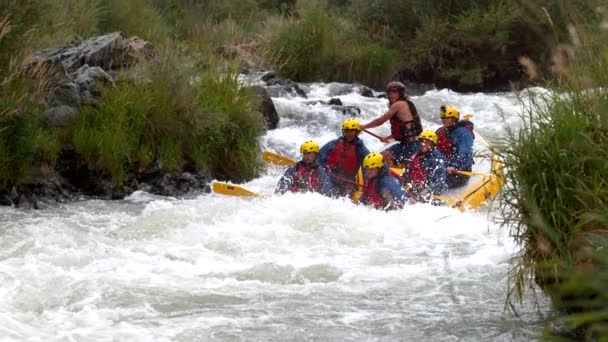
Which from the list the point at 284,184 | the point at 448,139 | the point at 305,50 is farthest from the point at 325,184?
the point at 305,50

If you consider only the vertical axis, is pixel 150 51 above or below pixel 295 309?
above

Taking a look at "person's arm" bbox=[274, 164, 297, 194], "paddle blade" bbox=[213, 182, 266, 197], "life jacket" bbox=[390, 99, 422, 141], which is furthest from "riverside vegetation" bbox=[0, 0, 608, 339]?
"life jacket" bbox=[390, 99, 422, 141]

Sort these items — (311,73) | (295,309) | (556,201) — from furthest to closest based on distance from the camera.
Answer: (311,73)
(295,309)
(556,201)

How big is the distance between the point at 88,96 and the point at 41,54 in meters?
1.52

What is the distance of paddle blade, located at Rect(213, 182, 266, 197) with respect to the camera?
9.09 meters

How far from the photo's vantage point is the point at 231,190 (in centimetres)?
917

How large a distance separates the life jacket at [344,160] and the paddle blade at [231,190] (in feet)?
3.43

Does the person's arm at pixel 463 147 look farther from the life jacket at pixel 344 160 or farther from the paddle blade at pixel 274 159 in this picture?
the paddle blade at pixel 274 159

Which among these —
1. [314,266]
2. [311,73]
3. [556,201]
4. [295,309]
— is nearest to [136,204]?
[314,266]

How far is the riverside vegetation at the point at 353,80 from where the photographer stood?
4035 mm

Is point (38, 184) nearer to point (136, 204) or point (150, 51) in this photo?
point (136, 204)

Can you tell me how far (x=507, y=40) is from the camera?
64.0 feet

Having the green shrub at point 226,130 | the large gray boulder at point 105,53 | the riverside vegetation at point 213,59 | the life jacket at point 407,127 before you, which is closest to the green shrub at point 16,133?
the riverside vegetation at point 213,59

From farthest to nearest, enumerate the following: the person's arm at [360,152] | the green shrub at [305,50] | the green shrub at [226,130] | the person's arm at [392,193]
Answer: the green shrub at [305,50]
the green shrub at [226,130]
the person's arm at [360,152]
the person's arm at [392,193]
